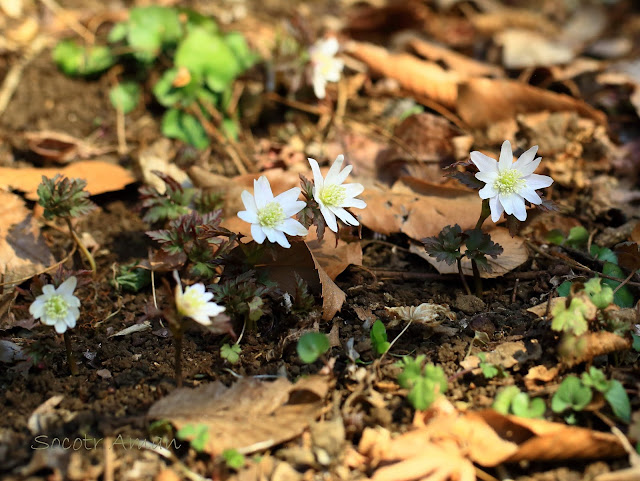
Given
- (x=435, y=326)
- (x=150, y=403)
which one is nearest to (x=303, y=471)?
(x=150, y=403)

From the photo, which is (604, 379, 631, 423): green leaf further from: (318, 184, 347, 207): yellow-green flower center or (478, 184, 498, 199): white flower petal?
(318, 184, 347, 207): yellow-green flower center

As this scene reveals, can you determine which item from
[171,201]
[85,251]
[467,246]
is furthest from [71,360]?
[467,246]

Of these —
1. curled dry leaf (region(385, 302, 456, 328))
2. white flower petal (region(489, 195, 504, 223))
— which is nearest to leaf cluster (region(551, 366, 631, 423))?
curled dry leaf (region(385, 302, 456, 328))

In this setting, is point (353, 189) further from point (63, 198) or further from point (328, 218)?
point (63, 198)

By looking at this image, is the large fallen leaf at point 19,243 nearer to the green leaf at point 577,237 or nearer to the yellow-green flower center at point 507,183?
the yellow-green flower center at point 507,183

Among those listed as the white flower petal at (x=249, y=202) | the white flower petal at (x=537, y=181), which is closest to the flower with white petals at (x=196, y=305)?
the white flower petal at (x=249, y=202)

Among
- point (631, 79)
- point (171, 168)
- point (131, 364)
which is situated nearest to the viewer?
point (131, 364)

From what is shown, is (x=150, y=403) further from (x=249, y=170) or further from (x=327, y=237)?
(x=249, y=170)
